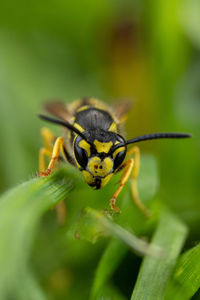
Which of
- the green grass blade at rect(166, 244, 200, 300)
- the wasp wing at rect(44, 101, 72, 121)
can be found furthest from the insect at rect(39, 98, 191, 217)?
the green grass blade at rect(166, 244, 200, 300)

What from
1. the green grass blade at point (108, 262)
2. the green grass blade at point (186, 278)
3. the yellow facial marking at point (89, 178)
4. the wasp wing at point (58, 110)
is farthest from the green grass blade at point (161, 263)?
the wasp wing at point (58, 110)

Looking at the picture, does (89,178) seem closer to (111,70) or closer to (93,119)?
(93,119)

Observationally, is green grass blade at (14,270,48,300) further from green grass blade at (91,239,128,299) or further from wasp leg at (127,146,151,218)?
wasp leg at (127,146,151,218)

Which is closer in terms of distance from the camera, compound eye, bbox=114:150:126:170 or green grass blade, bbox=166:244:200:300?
green grass blade, bbox=166:244:200:300

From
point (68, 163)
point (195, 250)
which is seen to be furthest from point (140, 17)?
point (195, 250)

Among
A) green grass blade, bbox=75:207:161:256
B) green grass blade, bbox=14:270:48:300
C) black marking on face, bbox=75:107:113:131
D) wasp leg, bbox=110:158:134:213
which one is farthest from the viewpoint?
black marking on face, bbox=75:107:113:131

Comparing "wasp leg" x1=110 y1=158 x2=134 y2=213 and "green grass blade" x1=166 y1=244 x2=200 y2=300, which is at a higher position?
"wasp leg" x1=110 y1=158 x2=134 y2=213

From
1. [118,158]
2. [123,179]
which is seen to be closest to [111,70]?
[123,179]

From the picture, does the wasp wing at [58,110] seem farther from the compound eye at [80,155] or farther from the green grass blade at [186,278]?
the green grass blade at [186,278]
